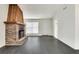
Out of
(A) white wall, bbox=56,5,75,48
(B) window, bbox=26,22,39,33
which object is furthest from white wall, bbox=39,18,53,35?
(A) white wall, bbox=56,5,75,48

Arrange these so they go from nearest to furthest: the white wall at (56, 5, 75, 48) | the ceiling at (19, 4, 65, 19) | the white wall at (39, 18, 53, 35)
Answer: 1. the white wall at (56, 5, 75, 48)
2. the ceiling at (19, 4, 65, 19)
3. the white wall at (39, 18, 53, 35)

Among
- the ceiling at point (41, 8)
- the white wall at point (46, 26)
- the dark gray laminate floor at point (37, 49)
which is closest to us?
the dark gray laminate floor at point (37, 49)

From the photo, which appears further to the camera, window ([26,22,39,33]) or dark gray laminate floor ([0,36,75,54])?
window ([26,22,39,33])

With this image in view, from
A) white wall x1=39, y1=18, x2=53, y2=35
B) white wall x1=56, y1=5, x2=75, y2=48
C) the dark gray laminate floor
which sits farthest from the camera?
white wall x1=39, y1=18, x2=53, y2=35

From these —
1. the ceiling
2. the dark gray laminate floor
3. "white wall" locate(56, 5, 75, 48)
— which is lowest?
the dark gray laminate floor

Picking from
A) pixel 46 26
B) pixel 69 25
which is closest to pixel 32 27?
pixel 46 26

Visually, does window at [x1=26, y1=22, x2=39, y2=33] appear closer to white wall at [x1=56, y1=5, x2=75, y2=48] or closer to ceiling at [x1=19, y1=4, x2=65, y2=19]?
ceiling at [x1=19, y1=4, x2=65, y2=19]

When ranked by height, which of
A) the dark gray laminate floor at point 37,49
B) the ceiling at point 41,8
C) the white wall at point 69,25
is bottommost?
the dark gray laminate floor at point 37,49

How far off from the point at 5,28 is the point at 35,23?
847 cm

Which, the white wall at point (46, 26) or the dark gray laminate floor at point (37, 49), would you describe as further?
the white wall at point (46, 26)

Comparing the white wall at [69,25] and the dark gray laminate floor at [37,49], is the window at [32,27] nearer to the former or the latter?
the white wall at [69,25]

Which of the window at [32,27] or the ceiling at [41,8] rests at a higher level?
the ceiling at [41,8]

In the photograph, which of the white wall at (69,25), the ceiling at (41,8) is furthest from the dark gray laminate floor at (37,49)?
the ceiling at (41,8)
